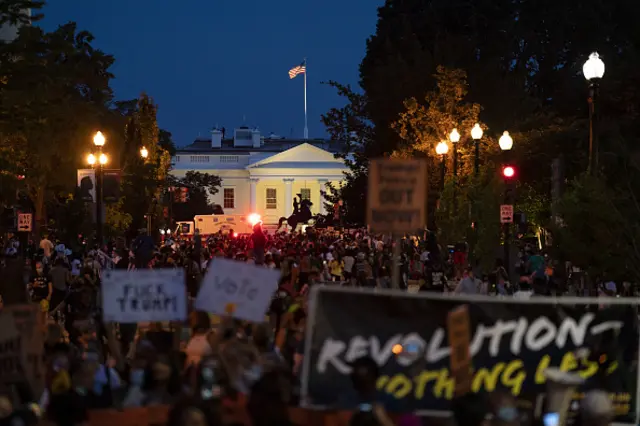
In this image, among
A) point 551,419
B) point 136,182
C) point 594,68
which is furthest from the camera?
point 136,182

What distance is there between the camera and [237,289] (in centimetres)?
1017

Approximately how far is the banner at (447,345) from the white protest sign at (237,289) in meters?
1.63

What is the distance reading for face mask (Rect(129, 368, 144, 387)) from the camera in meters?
8.71

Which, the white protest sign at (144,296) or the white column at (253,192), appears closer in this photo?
the white protest sign at (144,296)

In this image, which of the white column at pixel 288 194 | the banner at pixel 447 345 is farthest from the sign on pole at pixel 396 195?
the white column at pixel 288 194

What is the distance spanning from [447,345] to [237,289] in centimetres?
239

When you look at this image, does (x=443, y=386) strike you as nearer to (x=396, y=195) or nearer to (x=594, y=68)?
(x=396, y=195)

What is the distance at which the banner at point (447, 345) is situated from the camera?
8320mm

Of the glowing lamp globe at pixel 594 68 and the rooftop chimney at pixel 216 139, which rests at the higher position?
the rooftop chimney at pixel 216 139

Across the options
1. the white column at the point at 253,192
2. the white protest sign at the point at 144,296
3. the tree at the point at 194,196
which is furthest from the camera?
the white column at the point at 253,192

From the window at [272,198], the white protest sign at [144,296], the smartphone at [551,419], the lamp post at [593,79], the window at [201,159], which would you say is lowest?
the smartphone at [551,419]

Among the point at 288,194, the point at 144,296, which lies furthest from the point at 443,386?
the point at 288,194

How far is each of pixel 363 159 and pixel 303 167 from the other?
74.5m

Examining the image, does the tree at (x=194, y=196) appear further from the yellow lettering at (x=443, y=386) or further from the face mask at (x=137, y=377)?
the yellow lettering at (x=443, y=386)
